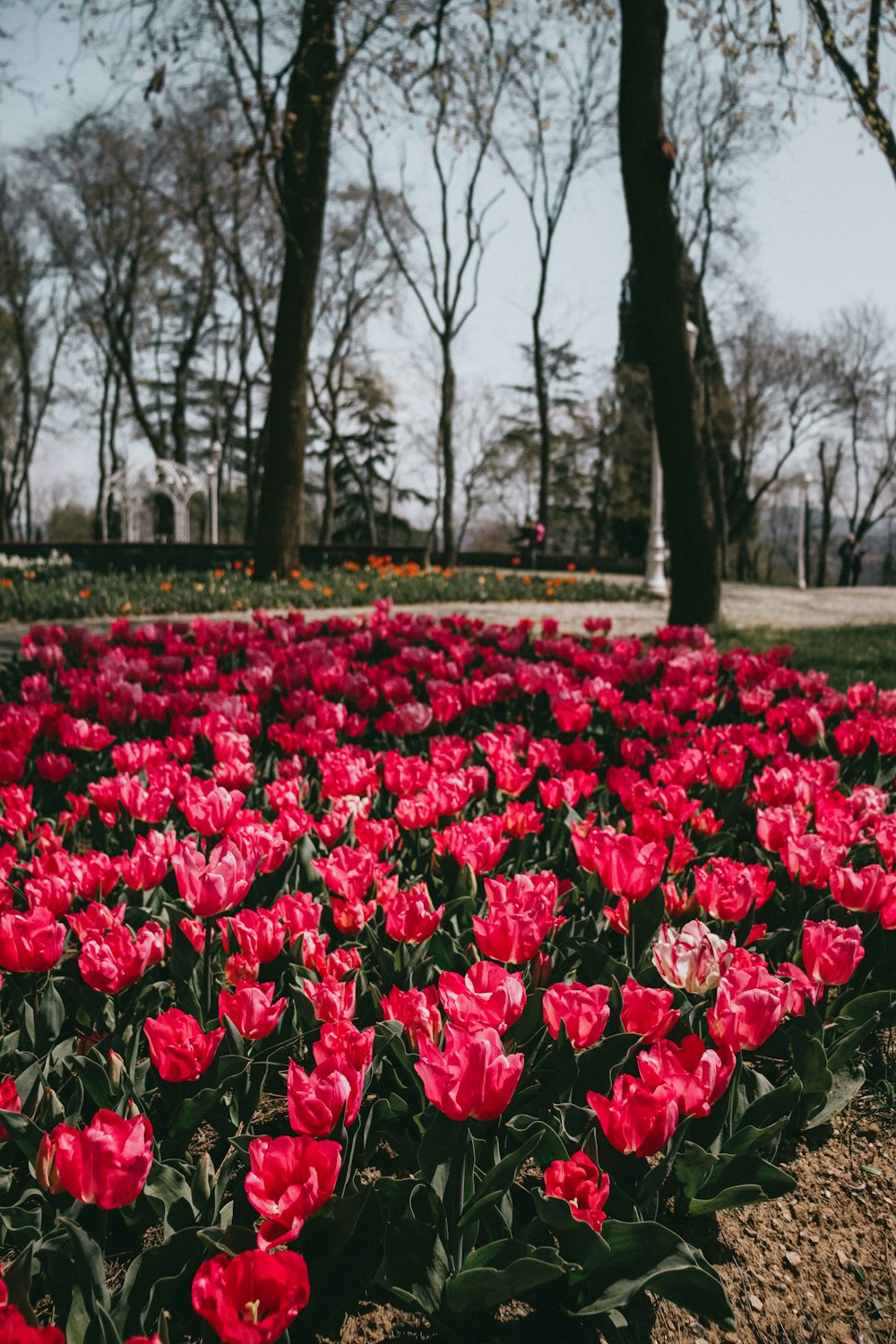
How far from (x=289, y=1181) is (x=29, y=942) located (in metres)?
0.68

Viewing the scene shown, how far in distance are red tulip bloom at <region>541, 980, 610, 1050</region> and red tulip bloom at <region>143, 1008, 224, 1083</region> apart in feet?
1.57

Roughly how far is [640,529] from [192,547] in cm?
2279

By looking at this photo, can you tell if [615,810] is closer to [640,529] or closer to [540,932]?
[540,932]

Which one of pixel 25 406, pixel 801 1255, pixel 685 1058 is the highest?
pixel 25 406

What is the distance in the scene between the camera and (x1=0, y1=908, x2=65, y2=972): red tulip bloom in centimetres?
150

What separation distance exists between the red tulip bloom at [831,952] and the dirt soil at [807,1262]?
1.01 feet

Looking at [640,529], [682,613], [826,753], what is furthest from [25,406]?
[826,753]

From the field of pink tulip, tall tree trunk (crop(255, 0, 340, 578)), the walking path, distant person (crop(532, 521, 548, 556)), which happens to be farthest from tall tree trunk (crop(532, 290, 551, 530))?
the field of pink tulip

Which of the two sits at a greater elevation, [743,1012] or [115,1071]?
[743,1012]

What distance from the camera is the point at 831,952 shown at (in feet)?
5.01

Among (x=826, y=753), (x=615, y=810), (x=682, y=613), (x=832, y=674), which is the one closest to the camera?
(x=615, y=810)

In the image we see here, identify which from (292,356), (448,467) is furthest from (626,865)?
(448,467)

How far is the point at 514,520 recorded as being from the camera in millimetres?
46625

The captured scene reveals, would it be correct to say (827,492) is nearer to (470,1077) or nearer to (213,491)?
(213,491)
